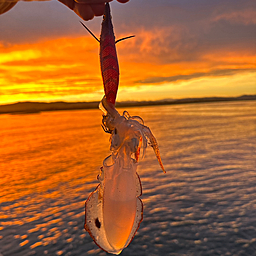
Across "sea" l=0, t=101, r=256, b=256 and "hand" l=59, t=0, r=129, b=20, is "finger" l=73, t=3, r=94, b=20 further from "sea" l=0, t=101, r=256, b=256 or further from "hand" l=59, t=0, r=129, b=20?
"sea" l=0, t=101, r=256, b=256

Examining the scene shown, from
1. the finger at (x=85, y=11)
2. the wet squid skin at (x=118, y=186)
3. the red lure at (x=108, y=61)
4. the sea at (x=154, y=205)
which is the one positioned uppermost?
the finger at (x=85, y=11)

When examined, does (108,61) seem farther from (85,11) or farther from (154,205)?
(154,205)

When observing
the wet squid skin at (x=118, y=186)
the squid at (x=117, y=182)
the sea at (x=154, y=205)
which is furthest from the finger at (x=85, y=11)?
the sea at (x=154, y=205)

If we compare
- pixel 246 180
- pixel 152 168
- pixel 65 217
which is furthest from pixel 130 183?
pixel 152 168

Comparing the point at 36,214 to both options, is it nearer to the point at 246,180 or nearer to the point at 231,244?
the point at 231,244

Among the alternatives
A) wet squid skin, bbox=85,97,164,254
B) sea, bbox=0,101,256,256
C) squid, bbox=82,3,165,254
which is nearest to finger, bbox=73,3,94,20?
squid, bbox=82,3,165,254

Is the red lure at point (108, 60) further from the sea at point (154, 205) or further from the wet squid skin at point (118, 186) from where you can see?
the sea at point (154, 205)
